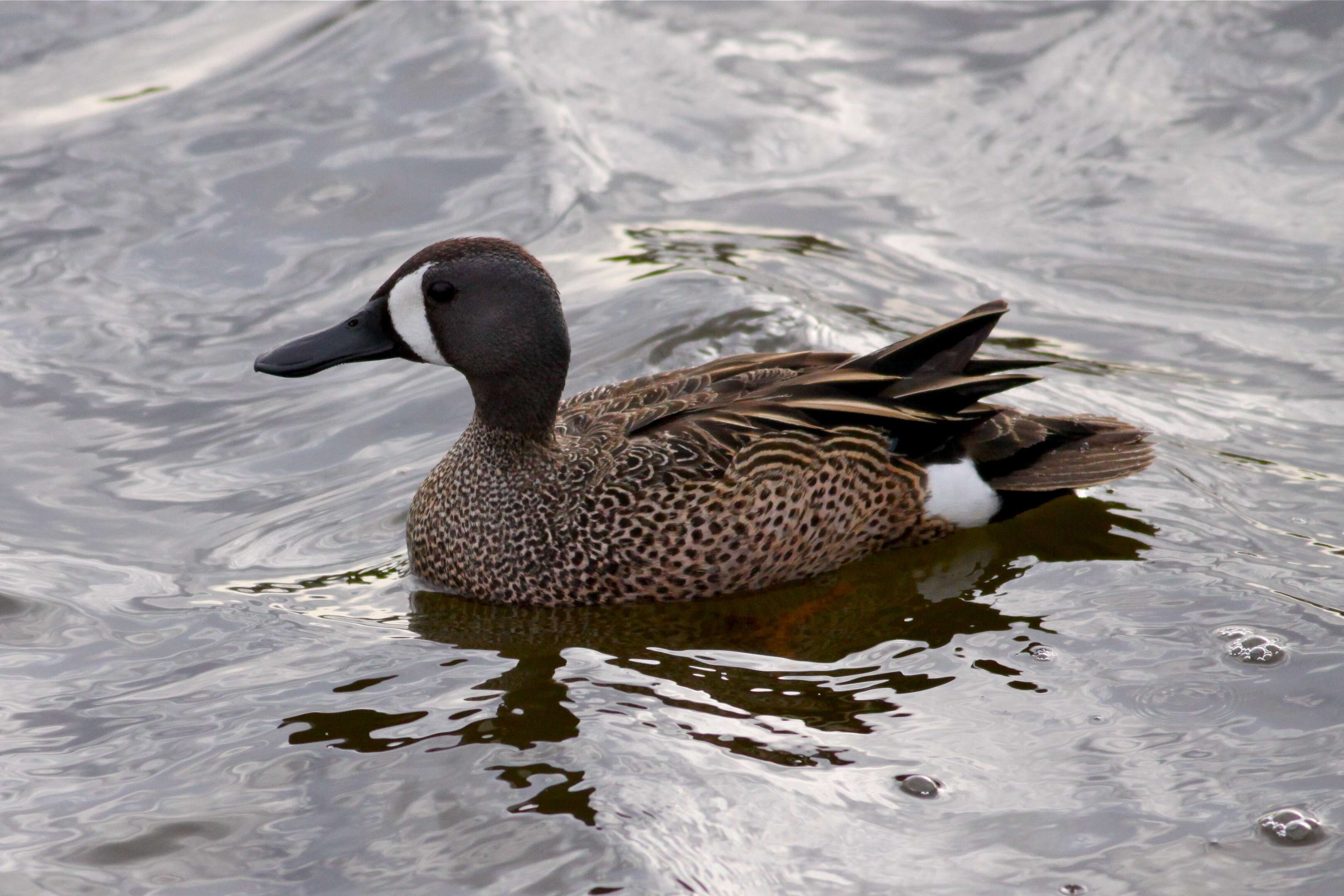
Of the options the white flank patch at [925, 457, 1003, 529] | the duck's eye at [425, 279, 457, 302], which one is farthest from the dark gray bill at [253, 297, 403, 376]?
the white flank patch at [925, 457, 1003, 529]

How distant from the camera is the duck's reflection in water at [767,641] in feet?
19.8

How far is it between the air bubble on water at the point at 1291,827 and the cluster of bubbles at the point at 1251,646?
3.33 ft

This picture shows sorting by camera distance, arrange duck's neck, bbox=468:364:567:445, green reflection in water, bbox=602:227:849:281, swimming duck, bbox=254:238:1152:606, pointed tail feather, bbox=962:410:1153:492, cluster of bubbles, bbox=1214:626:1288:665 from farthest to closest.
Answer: green reflection in water, bbox=602:227:849:281, pointed tail feather, bbox=962:410:1153:492, duck's neck, bbox=468:364:567:445, swimming duck, bbox=254:238:1152:606, cluster of bubbles, bbox=1214:626:1288:665

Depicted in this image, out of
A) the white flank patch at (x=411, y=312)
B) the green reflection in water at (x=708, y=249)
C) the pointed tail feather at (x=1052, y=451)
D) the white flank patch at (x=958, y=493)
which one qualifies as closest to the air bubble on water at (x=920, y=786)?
the white flank patch at (x=958, y=493)

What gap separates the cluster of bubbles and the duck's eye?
354cm

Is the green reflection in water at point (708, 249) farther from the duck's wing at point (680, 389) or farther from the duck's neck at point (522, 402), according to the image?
the duck's neck at point (522, 402)

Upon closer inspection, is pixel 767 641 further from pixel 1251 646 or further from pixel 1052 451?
pixel 1251 646

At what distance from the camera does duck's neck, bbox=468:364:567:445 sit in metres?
7.17

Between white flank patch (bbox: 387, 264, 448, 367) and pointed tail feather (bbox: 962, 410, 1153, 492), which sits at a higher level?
white flank patch (bbox: 387, 264, 448, 367)

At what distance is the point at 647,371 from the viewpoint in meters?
9.20

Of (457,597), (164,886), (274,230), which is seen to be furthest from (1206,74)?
(164,886)

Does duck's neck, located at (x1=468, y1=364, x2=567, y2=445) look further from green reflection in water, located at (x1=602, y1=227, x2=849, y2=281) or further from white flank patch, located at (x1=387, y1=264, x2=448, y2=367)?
green reflection in water, located at (x1=602, y1=227, x2=849, y2=281)

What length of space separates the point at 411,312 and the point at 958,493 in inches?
104

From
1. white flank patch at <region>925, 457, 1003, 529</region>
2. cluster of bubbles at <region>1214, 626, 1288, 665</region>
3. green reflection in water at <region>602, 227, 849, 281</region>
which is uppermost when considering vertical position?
green reflection in water at <region>602, 227, 849, 281</region>
